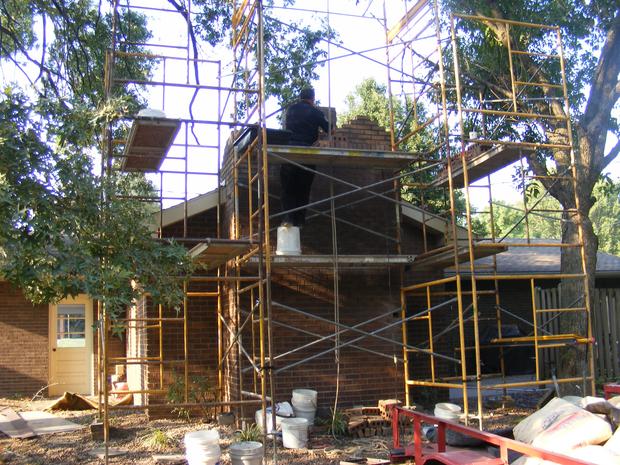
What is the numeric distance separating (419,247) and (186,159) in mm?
5076

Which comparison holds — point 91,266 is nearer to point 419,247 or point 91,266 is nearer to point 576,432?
point 576,432

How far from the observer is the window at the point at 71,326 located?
16.9m

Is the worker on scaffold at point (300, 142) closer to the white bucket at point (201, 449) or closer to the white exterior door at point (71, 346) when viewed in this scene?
the white bucket at point (201, 449)

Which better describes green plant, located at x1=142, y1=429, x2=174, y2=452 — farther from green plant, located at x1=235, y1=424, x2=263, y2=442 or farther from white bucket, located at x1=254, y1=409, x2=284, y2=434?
white bucket, located at x1=254, y1=409, x2=284, y2=434

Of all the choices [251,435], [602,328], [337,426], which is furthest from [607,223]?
[251,435]

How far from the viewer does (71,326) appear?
55.8ft

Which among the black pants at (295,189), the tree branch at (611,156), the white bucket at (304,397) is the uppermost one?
the tree branch at (611,156)

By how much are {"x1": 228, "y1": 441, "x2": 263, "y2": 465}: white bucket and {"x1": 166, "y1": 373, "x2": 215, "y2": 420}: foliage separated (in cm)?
300

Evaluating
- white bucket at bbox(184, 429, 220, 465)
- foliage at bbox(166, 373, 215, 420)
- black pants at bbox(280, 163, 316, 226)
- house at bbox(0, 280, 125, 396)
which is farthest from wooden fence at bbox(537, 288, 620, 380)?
house at bbox(0, 280, 125, 396)

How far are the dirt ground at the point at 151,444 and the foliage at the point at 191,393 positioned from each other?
0.69 feet

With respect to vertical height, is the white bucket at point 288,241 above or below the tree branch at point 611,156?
below

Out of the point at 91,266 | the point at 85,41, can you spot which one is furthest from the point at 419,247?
the point at 85,41

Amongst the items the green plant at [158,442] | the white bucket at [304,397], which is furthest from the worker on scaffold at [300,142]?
the green plant at [158,442]

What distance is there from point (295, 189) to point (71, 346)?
9310mm
